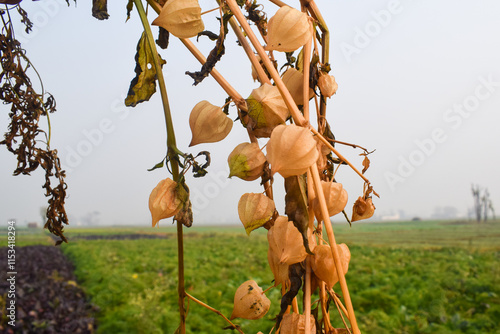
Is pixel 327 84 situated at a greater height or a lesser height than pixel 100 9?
lesser

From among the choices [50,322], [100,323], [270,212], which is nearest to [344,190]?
[270,212]

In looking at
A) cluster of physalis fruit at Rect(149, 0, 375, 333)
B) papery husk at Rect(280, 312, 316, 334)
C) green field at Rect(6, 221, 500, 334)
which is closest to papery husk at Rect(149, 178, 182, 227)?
cluster of physalis fruit at Rect(149, 0, 375, 333)

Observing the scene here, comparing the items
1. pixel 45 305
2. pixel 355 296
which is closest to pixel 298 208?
pixel 45 305

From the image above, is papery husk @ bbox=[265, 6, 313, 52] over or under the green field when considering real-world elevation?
over

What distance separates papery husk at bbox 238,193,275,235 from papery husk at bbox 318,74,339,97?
0.09 meters

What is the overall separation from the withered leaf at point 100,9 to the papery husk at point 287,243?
0.27 metres

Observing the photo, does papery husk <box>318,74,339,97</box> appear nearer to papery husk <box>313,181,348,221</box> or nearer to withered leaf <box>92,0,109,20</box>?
papery husk <box>313,181,348,221</box>

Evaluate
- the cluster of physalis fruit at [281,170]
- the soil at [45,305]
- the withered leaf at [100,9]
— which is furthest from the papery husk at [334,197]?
the soil at [45,305]

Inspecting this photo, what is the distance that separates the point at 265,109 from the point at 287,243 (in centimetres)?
8

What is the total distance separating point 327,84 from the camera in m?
0.28

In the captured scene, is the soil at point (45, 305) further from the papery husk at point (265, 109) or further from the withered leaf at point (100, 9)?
the papery husk at point (265, 109)

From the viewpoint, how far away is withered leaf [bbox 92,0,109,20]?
377mm

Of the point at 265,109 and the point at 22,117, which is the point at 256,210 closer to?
the point at 265,109

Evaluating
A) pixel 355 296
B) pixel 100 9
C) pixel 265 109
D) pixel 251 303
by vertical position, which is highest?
pixel 100 9
